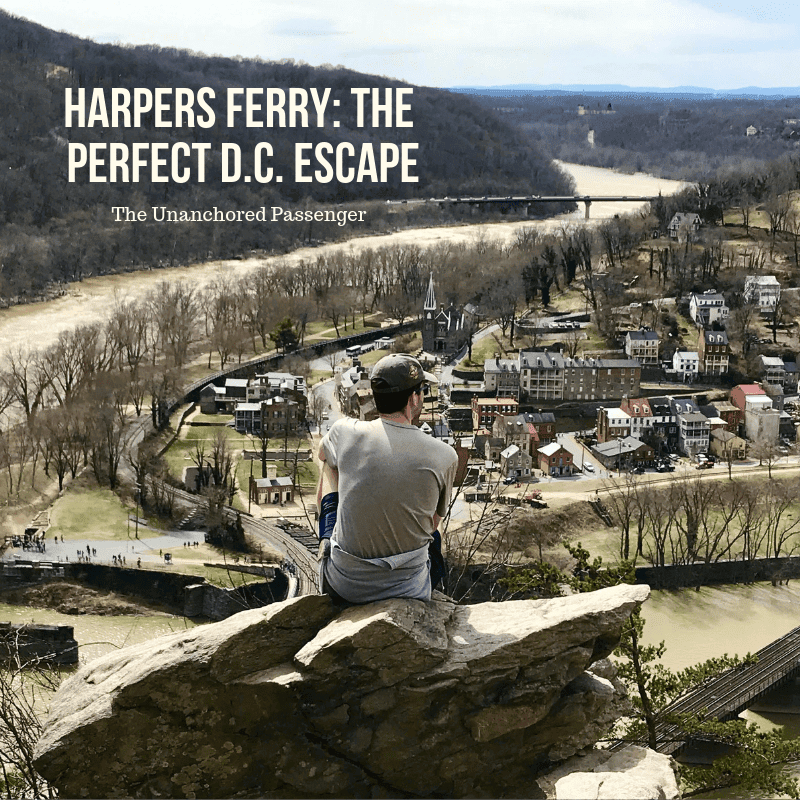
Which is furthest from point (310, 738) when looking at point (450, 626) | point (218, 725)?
point (450, 626)

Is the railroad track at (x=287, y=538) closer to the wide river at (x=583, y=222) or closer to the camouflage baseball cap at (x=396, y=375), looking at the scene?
the wide river at (x=583, y=222)

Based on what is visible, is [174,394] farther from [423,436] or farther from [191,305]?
[423,436]

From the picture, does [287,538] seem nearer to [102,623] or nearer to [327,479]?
[102,623]

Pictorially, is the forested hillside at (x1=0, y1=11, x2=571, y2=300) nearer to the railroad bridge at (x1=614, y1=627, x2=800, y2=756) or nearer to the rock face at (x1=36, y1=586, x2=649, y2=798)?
the railroad bridge at (x1=614, y1=627, x2=800, y2=756)

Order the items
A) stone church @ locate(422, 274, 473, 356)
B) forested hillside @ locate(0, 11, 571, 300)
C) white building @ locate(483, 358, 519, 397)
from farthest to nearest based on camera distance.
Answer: forested hillside @ locate(0, 11, 571, 300) < stone church @ locate(422, 274, 473, 356) < white building @ locate(483, 358, 519, 397)

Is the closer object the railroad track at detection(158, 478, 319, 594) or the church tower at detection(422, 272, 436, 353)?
the railroad track at detection(158, 478, 319, 594)

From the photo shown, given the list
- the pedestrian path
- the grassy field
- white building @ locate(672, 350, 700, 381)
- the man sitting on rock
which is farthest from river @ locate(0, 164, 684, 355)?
the man sitting on rock
